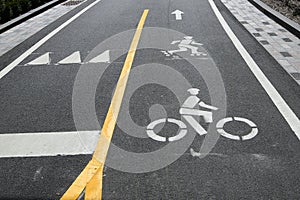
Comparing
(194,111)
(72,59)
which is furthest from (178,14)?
(194,111)

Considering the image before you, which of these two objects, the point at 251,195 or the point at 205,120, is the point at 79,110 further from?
the point at 251,195

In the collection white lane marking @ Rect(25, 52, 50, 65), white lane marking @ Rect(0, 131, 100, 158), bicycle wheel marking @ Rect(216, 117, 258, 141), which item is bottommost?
bicycle wheel marking @ Rect(216, 117, 258, 141)

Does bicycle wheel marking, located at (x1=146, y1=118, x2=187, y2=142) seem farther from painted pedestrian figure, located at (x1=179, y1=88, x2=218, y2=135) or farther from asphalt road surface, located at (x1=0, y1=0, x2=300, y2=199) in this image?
painted pedestrian figure, located at (x1=179, y1=88, x2=218, y2=135)

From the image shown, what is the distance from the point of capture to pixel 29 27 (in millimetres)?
12500

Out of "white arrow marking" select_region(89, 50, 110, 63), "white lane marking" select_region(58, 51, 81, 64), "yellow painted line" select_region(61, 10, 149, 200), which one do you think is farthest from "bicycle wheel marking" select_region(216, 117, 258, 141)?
"white lane marking" select_region(58, 51, 81, 64)

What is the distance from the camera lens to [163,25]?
12258mm

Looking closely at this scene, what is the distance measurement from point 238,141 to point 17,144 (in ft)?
9.55

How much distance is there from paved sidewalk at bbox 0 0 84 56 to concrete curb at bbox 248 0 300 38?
23.8 feet

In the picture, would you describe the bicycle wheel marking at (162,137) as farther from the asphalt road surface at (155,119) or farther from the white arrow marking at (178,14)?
the white arrow marking at (178,14)

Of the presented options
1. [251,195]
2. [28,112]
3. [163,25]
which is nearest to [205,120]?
[251,195]

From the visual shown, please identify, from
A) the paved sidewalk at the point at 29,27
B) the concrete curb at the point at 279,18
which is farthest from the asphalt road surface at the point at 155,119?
the concrete curb at the point at 279,18

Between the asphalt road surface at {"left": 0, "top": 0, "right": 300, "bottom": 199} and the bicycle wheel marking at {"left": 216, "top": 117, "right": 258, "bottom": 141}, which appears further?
the bicycle wheel marking at {"left": 216, "top": 117, "right": 258, "bottom": 141}

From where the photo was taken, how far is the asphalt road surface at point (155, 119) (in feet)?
14.0

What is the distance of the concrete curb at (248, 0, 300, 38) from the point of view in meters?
10.3
